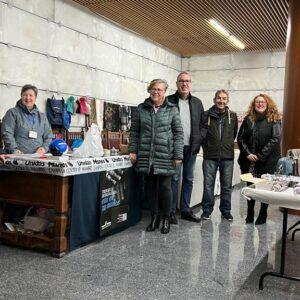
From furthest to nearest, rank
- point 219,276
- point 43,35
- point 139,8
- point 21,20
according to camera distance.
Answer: point 139,8 → point 43,35 → point 21,20 → point 219,276

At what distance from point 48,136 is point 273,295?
2557mm

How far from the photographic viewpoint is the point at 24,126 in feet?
11.9

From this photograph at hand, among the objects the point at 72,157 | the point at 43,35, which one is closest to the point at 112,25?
the point at 43,35

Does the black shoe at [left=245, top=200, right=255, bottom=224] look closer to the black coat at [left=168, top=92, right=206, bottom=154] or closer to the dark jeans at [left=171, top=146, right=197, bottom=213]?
the dark jeans at [left=171, top=146, right=197, bottom=213]

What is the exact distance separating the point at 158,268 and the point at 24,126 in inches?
72.9

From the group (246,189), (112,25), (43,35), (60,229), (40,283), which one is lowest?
(40,283)

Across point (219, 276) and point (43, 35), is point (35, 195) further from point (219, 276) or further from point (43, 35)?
point (43, 35)

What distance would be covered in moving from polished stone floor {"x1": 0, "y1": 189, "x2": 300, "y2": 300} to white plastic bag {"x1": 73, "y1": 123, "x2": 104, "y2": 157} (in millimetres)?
774

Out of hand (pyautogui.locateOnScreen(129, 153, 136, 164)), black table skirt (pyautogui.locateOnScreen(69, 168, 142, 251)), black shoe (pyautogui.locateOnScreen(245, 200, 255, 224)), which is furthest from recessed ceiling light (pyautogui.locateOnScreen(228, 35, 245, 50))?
black table skirt (pyautogui.locateOnScreen(69, 168, 142, 251))

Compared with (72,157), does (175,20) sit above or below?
above

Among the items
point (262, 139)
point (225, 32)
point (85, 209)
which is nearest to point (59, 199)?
point (85, 209)

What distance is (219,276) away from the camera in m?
2.64

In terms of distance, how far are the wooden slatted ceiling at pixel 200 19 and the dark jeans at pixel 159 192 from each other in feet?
11.7

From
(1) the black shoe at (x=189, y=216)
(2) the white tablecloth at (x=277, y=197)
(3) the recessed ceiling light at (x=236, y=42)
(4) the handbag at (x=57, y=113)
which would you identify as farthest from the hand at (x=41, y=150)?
(3) the recessed ceiling light at (x=236, y=42)
